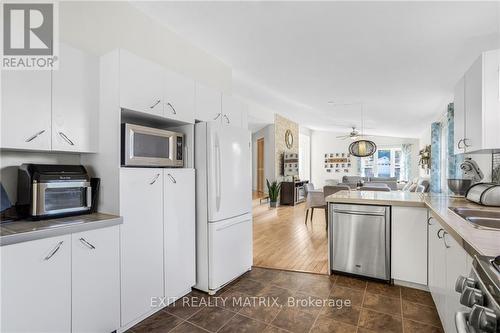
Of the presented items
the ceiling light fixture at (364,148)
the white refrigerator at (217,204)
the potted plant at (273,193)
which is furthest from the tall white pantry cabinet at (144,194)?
the potted plant at (273,193)

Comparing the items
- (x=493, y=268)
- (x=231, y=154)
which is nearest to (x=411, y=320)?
(x=493, y=268)

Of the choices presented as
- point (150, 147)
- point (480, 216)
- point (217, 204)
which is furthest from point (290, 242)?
point (150, 147)

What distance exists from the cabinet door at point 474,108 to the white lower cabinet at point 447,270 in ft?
2.32

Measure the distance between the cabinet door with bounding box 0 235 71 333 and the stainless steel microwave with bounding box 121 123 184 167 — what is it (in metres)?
0.66

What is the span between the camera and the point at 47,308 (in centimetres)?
136

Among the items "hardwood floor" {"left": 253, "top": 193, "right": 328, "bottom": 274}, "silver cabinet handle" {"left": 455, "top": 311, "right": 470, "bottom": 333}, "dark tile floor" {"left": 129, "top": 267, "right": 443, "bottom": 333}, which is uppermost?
"silver cabinet handle" {"left": 455, "top": 311, "right": 470, "bottom": 333}

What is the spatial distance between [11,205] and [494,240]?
2577 mm

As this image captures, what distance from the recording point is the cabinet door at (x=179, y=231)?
2.08 meters

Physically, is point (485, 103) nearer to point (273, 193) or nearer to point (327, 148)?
point (273, 193)

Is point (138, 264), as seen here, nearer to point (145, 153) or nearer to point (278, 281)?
point (145, 153)

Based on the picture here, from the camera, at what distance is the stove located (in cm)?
69

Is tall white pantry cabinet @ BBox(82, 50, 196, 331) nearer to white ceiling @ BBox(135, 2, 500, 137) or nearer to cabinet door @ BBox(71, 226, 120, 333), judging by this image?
cabinet door @ BBox(71, 226, 120, 333)

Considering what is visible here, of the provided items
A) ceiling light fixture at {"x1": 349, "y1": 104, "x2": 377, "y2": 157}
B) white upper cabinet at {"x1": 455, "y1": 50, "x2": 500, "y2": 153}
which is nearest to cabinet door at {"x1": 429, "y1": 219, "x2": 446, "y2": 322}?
white upper cabinet at {"x1": 455, "y1": 50, "x2": 500, "y2": 153}

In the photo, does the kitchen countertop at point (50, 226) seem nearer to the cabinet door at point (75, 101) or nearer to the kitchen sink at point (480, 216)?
the cabinet door at point (75, 101)
